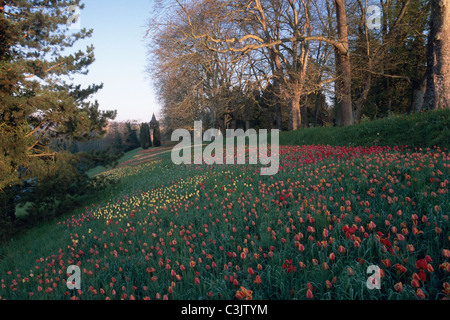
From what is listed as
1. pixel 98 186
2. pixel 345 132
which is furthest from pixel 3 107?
pixel 345 132

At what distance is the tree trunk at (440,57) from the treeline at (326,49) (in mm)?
26

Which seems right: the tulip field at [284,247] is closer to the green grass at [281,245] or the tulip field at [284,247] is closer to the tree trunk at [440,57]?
the green grass at [281,245]

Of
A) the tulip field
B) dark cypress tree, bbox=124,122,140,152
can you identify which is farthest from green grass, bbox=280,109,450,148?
dark cypress tree, bbox=124,122,140,152

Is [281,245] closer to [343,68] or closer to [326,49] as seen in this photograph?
[343,68]

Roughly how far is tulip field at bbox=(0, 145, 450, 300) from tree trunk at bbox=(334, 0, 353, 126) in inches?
322

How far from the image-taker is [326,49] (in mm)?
18078

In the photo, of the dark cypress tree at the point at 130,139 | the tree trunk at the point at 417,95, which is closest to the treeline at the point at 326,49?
the tree trunk at the point at 417,95

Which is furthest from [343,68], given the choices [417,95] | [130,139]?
[130,139]

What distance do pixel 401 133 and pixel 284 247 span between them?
22.1ft

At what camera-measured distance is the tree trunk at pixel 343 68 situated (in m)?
11.6

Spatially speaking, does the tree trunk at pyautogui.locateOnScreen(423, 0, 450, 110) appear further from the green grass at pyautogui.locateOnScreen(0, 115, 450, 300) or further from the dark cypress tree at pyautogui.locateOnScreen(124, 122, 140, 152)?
the dark cypress tree at pyautogui.locateOnScreen(124, 122, 140, 152)

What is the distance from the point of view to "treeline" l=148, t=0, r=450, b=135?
10148mm

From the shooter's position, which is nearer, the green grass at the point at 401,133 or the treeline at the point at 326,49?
the green grass at the point at 401,133

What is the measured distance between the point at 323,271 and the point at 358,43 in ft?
57.0
